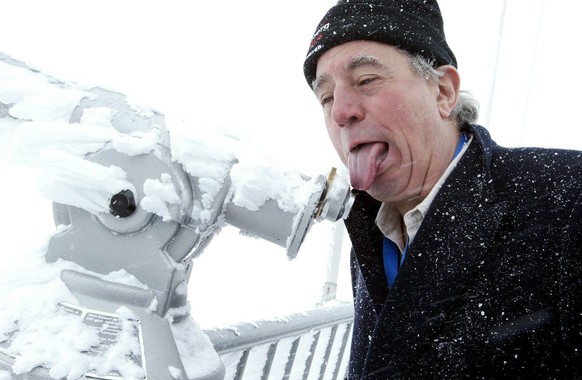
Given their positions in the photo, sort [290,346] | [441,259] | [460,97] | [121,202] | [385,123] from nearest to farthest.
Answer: [121,202]
[441,259]
[385,123]
[460,97]
[290,346]

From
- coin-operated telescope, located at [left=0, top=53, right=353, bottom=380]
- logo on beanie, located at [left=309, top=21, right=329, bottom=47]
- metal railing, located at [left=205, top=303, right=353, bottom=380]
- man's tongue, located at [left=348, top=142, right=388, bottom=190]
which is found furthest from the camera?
metal railing, located at [left=205, top=303, right=353, bottom=380]

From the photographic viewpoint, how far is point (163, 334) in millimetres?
905

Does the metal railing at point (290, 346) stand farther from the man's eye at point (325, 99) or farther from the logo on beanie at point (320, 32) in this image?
the logo on beanie at point (320, 32)

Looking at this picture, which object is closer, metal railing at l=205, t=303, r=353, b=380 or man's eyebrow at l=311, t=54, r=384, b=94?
man's eyebrow at l=311, t=54, r=384, b=94

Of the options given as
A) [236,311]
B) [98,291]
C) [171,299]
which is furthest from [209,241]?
[236,311]

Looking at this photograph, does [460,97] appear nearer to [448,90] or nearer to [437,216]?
[448,90]

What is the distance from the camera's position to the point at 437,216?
112cm

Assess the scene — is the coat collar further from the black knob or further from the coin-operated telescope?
the black knob

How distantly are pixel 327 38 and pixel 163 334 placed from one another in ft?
2.78

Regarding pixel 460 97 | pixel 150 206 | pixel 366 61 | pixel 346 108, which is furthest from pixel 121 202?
pixel 460 97

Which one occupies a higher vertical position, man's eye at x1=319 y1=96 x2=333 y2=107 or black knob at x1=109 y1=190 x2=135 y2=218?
man's eye at x1=319 y1=96 x2=333 y2=107

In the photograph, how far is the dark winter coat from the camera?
94cm

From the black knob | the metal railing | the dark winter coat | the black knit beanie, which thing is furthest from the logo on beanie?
the metal railing

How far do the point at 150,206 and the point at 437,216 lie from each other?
62 cm
